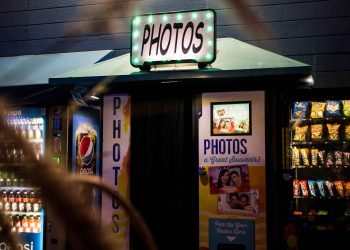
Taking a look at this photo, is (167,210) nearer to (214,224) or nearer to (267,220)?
(214,224)

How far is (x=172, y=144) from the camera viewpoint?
19.6 feet

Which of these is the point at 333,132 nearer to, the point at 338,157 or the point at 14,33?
the point at 338,157

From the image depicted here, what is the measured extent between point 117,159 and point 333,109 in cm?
287

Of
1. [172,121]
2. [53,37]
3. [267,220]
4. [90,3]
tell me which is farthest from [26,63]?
[267,220]

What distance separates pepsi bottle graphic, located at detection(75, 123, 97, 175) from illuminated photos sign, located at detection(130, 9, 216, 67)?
1682mm

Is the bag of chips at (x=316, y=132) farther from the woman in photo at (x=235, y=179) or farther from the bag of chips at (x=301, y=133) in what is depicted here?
the woman in photo at (x=235, y=179)

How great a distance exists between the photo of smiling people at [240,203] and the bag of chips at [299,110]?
1254mm

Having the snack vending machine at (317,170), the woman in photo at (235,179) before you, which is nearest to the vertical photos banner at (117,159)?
the woman in photo at (235,179)

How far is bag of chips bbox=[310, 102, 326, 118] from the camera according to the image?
6.19m

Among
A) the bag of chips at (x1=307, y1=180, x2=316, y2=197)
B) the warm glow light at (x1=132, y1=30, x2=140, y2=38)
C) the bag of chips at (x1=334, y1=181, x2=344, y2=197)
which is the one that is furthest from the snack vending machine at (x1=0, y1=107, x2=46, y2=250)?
the bag of chips at (x1=334, y1=181, x2=344, y2=197)

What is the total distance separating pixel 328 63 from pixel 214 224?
2.81m

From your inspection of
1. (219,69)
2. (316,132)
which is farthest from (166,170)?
(316,132)

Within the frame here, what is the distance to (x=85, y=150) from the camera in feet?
23.1

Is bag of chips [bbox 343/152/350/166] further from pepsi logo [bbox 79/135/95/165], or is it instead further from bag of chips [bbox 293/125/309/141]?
pepsi logo [bbox 79/135/95/165]
